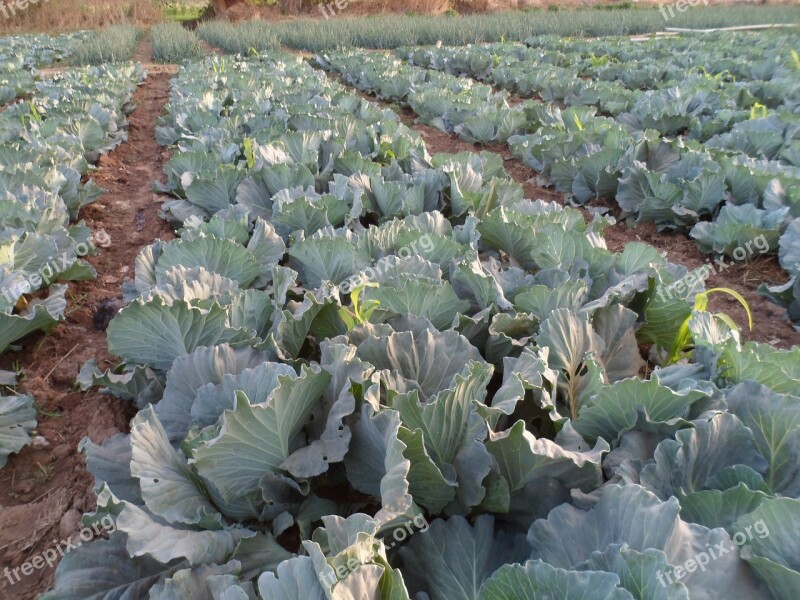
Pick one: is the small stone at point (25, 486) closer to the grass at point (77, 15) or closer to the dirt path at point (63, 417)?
the dirt path at point (63, 417)

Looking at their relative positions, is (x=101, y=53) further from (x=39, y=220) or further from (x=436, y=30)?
(x=39, y=220)

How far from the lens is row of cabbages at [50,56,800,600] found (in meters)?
1.14

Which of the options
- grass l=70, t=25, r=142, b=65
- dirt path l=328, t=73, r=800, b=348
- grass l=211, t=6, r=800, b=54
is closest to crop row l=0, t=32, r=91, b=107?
grass l=70, t=25, r=142, b=65

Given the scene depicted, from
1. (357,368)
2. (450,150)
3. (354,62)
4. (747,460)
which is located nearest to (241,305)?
(357,368)

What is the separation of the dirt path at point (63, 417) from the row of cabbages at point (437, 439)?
14.2 inches

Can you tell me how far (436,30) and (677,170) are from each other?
53.2 feet

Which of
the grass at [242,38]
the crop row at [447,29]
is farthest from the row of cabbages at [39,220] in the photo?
the crop row at [447,29]

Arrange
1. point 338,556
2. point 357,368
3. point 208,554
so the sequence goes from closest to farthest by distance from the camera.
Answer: point 338,556
point 208,554
point 357,368

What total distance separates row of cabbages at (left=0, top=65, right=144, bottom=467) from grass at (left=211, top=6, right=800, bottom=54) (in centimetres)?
1271

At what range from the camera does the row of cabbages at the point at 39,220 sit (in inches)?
104

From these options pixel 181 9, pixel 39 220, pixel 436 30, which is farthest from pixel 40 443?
pixel 181 9

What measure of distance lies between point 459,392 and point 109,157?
6.33m

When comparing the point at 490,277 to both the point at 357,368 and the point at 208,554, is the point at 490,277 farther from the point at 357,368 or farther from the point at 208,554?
the point at 208,554

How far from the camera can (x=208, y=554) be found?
1.36 m
